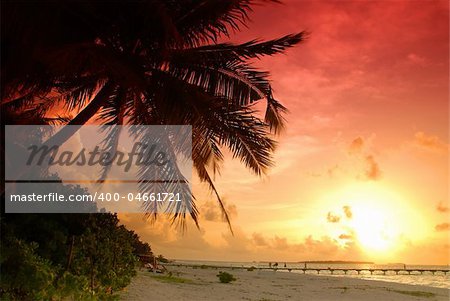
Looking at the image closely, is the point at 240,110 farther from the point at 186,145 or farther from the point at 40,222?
the point at 40,222

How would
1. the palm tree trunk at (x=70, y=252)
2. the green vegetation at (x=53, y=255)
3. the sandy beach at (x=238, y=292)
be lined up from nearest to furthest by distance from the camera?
1. the green vegetation at (x=53, y=255)
2. the palm tree trunk at (x=70, y=252)
3. the sandy beach at (x=238, y=292)

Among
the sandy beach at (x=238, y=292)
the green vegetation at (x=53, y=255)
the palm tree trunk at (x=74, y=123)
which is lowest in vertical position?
the sandy beach at (x=238, y=292)

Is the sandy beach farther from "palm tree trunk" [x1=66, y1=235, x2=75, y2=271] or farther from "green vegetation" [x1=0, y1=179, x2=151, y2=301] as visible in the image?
"palm tree trunk" [x1=66, y1=235, x2=75, y2=271]

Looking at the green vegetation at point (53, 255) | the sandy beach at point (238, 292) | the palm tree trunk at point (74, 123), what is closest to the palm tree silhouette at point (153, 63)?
the palm tree trunk at point (74, 123)

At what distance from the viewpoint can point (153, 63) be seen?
349 inches

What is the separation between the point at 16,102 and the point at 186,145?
462cm

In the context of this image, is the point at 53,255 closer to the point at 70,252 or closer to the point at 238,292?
the point at 70,252

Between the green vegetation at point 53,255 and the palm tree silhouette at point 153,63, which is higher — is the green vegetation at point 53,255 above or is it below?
below

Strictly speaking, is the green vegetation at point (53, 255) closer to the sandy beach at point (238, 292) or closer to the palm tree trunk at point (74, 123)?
the palm tree trunk at point (74, 123)

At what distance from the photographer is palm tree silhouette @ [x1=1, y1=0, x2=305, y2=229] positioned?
23.7 ft

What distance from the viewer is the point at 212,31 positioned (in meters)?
9.02

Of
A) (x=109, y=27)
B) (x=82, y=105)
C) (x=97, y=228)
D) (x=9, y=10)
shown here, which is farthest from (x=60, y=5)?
(x=97, y=228)

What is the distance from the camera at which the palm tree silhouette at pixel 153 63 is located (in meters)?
7.23

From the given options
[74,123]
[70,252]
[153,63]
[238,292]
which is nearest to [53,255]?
[70,252]
